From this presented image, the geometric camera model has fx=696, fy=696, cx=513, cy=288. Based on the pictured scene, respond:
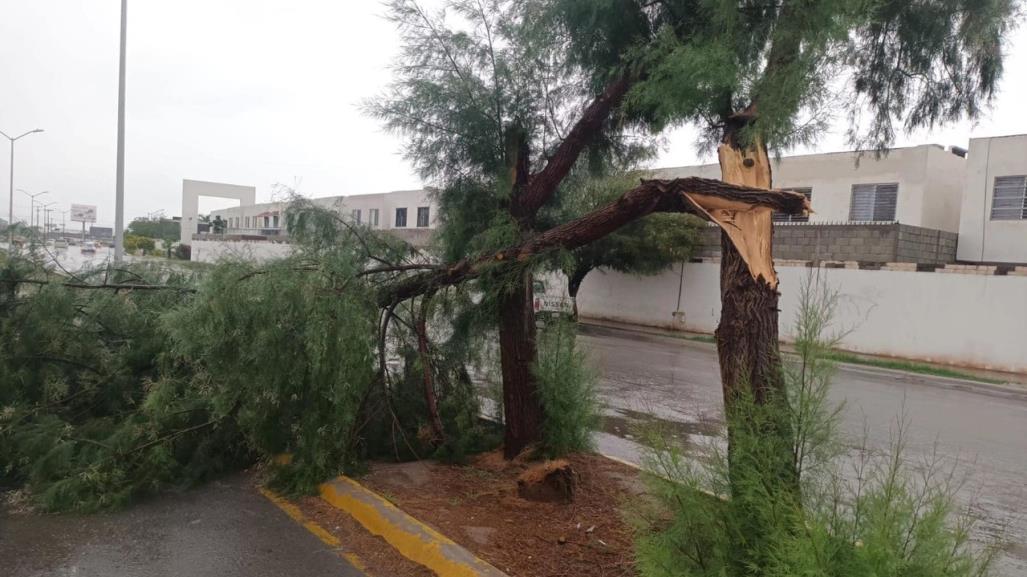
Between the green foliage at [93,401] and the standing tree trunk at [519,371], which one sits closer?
the green foliage at [93,401]

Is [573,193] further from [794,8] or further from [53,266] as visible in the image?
[53,266]

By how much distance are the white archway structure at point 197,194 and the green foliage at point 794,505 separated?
56.2 metres

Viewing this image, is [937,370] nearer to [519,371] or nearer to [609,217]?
[519,371]

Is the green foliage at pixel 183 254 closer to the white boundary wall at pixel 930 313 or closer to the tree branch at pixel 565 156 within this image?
the tree branch at pixel 565 156

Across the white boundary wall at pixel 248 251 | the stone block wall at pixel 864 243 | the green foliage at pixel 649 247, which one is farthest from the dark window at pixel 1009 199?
the white boundary wall at pixel 248 251

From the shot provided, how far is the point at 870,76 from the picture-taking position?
17.2 feet

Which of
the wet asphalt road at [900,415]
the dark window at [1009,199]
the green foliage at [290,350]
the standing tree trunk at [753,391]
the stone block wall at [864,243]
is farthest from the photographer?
the dark window at [1009,199]

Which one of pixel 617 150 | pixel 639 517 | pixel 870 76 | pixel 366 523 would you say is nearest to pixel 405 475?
pixel 366 523

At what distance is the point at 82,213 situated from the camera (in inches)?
3602

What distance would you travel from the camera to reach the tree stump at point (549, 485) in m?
5.18

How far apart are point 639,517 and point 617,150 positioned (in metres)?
3.96

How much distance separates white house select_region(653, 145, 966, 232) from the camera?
22.5m

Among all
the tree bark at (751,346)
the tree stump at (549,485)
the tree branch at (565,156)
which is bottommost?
the tree stump at (549,485)

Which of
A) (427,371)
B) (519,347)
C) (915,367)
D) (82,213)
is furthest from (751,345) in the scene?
(82,213)
